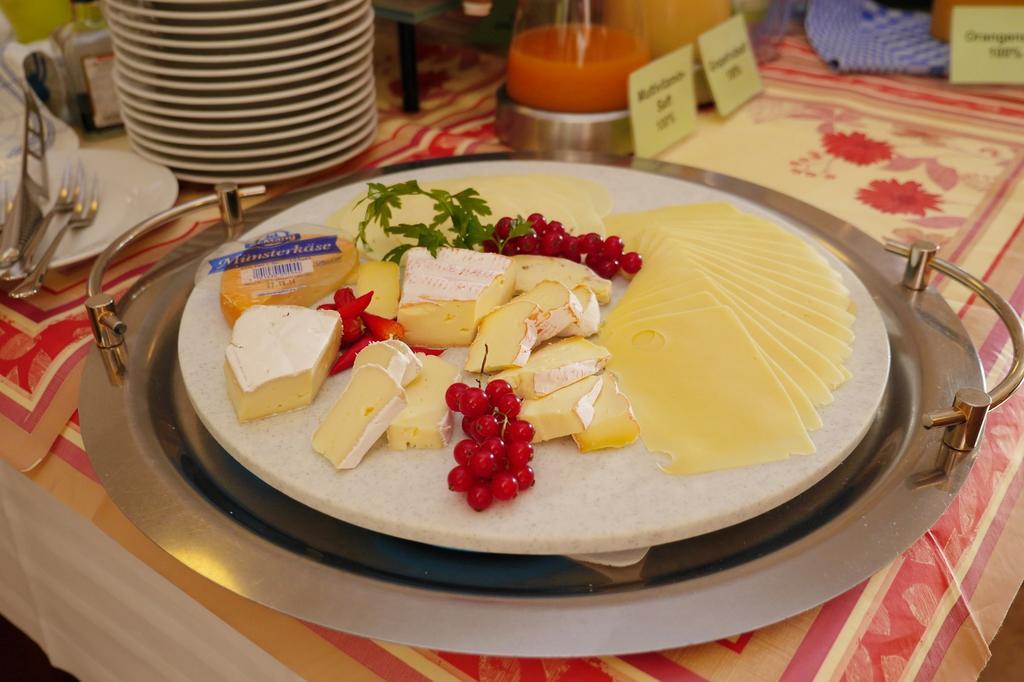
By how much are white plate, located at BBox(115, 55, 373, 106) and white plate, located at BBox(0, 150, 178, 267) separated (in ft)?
0.30

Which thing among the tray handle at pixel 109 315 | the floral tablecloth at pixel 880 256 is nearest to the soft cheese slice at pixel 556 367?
the floral tablecloth at pixel 880 256

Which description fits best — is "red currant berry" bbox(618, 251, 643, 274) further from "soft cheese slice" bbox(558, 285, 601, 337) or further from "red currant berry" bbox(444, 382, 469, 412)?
"red currant berry" bbox(444, 382, 469, 412)

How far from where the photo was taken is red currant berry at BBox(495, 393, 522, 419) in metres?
0.67

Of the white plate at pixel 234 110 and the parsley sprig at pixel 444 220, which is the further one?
the white plate at pixel 234 110

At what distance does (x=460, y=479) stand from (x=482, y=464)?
2 cm

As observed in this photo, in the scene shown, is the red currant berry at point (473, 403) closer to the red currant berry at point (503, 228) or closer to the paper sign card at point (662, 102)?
the red currant berry at point (503, 228)

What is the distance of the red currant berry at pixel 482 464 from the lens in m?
0.63

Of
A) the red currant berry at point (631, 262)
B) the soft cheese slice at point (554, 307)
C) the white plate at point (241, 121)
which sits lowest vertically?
the white plate at point (241, 121)

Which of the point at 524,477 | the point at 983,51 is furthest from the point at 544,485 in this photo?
the point at 983,51

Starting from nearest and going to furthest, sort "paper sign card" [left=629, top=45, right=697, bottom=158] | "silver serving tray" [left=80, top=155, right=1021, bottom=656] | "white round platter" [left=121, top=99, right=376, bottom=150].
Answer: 1. "silver serving tray" [left=80, top=155, right=1021, bottom=656]
2. "white round platter" [left=121, top=99, right=376, bottom=150]
3. "paper sign card" [left=629, top=45, right=697, bottom=158]

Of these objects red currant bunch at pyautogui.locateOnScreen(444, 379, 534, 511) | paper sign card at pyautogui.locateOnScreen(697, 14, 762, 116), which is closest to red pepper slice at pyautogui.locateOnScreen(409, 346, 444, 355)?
red currant bunch at pyautogui.locateOnScreen(444, 379, 534, 511)

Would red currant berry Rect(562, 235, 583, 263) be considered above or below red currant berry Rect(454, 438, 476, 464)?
below

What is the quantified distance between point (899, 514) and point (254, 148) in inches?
34.4

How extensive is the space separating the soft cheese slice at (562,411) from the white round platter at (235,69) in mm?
621
